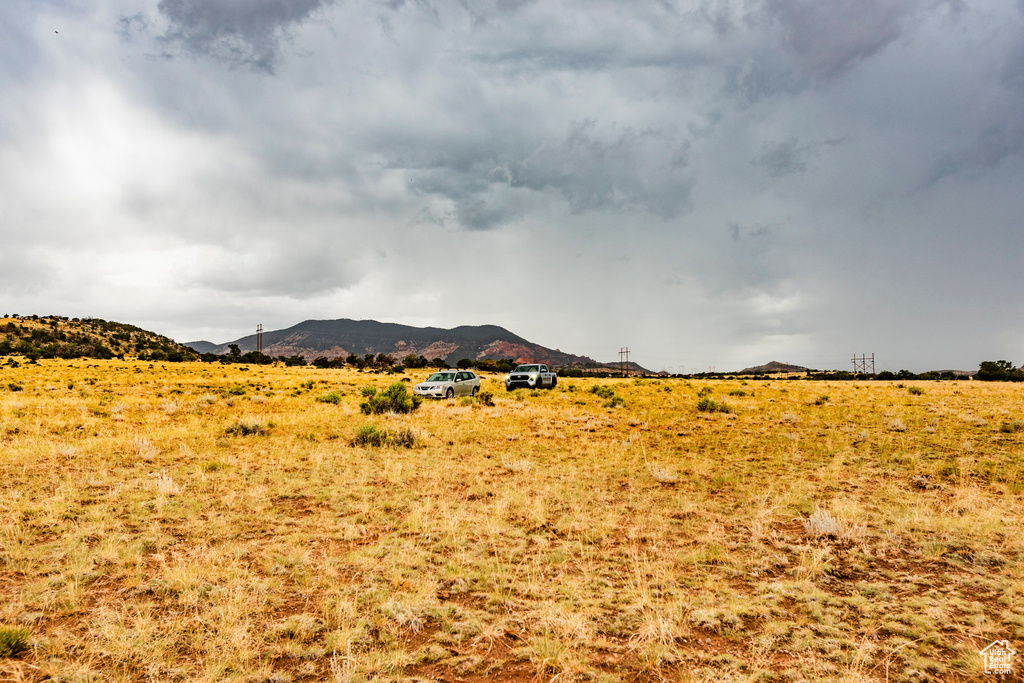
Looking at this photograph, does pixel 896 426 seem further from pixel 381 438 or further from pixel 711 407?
pixel 381 438

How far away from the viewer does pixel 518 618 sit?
520cm

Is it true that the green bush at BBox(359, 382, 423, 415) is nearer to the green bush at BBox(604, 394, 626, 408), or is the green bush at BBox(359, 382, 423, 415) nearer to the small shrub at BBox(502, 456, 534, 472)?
the small shrub at BBox(502, 456, 534, 472)

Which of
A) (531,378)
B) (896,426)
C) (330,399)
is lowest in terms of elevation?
(330,399)

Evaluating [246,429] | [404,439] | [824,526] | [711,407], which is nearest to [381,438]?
[404,439]

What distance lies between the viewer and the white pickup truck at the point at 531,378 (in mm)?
36125

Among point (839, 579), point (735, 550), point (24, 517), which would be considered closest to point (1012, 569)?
point (839, 579)

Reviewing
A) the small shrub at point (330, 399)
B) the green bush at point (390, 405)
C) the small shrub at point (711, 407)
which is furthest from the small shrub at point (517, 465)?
the small shrub at point (330, 399)

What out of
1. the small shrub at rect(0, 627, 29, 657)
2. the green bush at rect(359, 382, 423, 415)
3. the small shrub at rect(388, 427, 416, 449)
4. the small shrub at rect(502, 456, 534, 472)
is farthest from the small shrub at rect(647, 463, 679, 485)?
the green bush at rect(359, 382, 423, 415)

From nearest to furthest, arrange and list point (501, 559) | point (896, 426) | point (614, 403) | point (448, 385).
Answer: point (501, 559)
point (896, 426)
point (614, 403)
point (448, 385)

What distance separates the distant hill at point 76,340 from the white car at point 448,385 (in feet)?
193

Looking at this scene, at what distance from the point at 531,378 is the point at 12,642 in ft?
106

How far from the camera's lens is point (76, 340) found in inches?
3332

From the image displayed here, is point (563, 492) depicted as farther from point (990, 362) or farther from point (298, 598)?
point (990, 362)

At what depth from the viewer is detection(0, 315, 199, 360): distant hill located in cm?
6762
